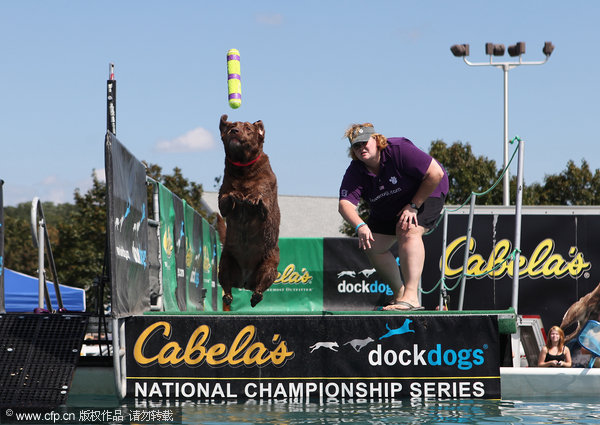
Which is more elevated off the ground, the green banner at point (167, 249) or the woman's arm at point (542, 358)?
the green banner at point (167, 249)

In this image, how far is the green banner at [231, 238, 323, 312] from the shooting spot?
45.2 feet

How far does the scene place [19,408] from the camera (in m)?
4.75

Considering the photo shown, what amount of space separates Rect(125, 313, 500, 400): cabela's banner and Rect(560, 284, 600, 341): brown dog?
22.5 feet

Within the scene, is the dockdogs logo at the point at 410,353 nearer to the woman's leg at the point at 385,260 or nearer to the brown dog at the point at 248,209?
the woman's leg at the point at 385,260

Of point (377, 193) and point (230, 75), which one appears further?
point (230, 75)

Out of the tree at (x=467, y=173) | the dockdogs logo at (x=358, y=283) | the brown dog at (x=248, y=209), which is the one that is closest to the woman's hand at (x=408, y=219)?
the brown dog at (x=248, y=209)

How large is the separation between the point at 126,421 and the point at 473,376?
2508 mm

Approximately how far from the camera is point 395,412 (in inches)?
199

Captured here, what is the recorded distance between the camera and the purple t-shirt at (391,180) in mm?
6066

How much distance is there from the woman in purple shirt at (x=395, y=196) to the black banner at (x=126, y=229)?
1.69 m

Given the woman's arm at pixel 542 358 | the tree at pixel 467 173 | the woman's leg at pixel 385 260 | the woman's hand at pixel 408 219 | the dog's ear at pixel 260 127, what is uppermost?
the tree at pixel 467 173

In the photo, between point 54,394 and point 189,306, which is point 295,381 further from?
point 189,306

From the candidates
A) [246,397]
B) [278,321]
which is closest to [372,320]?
[278,321]

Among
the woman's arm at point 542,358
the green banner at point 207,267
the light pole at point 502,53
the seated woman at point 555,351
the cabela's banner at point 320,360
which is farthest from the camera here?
the light pole at point 502,53
